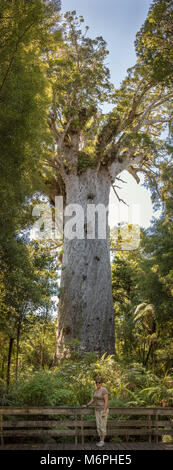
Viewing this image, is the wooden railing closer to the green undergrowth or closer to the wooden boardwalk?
the wooden boardwalk

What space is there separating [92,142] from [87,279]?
5.91 metres

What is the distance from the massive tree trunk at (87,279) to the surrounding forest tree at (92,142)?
0.03 m

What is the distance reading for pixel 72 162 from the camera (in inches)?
524

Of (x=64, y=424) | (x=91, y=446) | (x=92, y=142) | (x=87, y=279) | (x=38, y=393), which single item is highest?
(x=92, y=142)

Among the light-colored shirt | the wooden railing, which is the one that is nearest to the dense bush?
the wooden railing

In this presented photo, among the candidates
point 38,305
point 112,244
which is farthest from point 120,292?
point 38,305

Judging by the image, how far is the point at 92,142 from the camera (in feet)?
48.2

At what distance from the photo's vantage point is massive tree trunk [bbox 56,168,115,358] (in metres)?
10.7

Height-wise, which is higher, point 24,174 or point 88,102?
point 88,102

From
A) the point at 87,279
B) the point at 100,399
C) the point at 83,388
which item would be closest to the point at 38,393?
the point at 100,399

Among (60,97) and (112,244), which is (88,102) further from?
(112,244)

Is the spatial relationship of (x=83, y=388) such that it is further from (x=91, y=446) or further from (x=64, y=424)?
(x=91, y=446)

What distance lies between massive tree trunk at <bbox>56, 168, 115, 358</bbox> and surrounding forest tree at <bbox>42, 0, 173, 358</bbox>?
0.03 m
